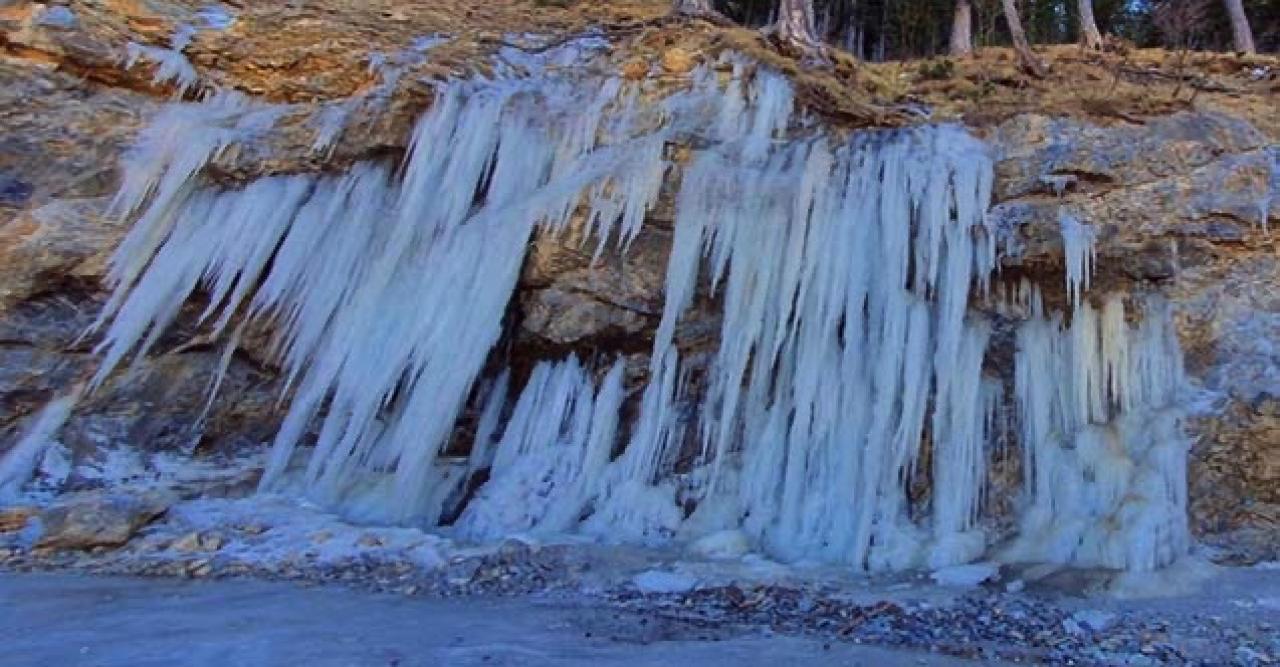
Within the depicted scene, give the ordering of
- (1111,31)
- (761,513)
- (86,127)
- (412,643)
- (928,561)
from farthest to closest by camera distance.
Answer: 1. (1111,31)
2. (86,127)
3. (761,513)
4. (928,561)
5. (412,643)

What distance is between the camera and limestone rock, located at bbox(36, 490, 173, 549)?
882cm

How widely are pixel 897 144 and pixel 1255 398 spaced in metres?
4.07

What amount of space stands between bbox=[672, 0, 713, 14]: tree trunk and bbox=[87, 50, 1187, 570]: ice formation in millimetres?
1924

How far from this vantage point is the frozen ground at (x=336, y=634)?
18.4ft

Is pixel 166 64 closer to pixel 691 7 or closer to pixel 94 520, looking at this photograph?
pixel 94 520

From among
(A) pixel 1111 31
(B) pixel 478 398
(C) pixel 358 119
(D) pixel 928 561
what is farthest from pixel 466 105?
(A) pixel 1111 31

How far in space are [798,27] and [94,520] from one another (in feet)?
32.4

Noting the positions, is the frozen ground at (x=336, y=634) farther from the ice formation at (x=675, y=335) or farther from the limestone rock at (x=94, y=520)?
the ice formation at (x=675, y=335)

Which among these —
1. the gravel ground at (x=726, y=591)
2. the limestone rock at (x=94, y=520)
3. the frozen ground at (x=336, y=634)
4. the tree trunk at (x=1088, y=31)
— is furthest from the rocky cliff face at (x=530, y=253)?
the tree trunk at (x=1088, y=31)

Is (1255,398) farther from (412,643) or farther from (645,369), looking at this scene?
(412,643)

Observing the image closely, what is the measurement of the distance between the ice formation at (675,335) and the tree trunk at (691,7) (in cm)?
192

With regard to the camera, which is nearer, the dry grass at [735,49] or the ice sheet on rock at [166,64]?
the dry grass at [735,49]

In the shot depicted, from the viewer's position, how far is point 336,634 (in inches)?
241

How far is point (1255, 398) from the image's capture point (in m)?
8.95
